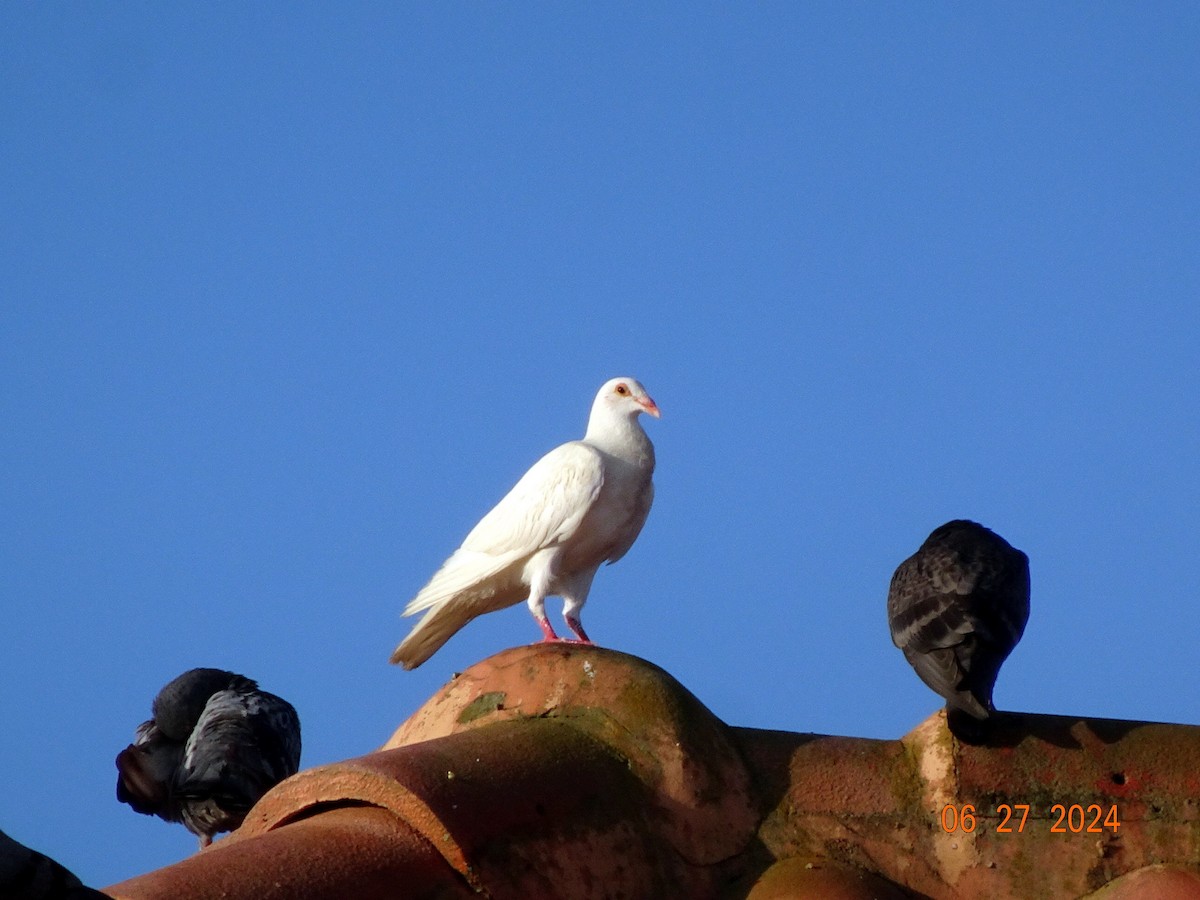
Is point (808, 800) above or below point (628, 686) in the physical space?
below

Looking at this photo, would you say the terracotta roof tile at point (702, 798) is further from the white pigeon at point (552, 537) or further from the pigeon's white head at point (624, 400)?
the pigeon's white head at point (624, 400)

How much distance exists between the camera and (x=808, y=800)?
18.5 feet

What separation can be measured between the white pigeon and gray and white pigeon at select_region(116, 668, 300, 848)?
0.81m

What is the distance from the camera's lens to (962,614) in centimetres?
591

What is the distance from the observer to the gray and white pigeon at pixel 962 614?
577cm

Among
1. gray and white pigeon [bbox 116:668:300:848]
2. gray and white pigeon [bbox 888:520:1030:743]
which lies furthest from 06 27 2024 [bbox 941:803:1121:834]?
gray and white pigeon [bbox 116:668:300:848]

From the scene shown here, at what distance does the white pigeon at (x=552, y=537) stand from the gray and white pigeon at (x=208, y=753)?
81cm

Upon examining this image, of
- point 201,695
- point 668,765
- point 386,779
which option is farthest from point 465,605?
point 386,779

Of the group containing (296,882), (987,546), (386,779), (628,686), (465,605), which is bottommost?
(296,882)

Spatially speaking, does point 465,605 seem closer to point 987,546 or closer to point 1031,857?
point 987,546

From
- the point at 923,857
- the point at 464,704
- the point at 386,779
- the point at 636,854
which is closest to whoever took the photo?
the point at 386,779

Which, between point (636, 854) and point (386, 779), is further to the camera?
point (636, 854)

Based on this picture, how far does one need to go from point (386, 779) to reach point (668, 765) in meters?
1.11

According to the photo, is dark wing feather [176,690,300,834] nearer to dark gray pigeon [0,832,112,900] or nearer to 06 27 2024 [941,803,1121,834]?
06 27 2024 [941,803,1121,834]
